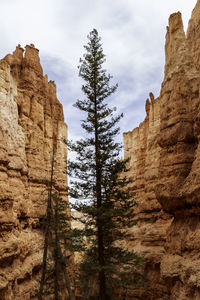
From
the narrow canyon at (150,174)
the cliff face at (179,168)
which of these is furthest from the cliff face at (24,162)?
the cliff face at (179,168)

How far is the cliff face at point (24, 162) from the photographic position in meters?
15.9

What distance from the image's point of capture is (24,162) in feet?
75.4

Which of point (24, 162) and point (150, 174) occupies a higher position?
point (24, 162)

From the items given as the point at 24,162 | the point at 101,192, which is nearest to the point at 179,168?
the point at 101,192

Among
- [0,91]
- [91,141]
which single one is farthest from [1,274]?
[0,91]

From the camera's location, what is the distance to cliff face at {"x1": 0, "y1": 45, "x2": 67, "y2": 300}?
52.3 feet

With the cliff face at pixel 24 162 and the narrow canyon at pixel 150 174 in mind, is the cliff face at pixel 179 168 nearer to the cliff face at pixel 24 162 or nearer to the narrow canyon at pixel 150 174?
the narrow canyon at pixel 150 174

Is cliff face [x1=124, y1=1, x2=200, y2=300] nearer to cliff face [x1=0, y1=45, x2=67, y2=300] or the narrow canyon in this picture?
the narrow canyon

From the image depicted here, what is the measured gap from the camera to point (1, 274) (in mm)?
14578

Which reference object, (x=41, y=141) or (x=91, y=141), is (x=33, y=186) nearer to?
(x=41, y=141)

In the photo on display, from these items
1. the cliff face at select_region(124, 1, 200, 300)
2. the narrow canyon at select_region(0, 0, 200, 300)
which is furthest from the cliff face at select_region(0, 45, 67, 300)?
the cliff face at select_region(124, 1, 200, 300)

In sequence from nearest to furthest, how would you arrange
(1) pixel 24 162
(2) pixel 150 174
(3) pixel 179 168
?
(3) pixel 179 168
(1) pixel 24 162
(2) pixel 150 174

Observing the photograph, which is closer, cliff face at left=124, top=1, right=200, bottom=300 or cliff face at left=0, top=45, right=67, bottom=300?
cliff face at left=124, top=1, right=200, bottom=300

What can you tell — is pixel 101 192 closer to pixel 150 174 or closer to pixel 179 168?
pixel 179 168
